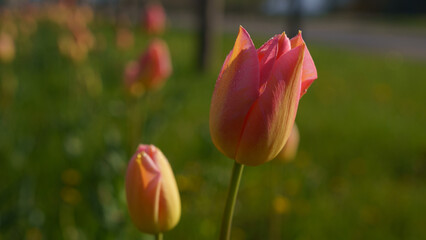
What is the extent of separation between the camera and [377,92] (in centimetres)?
476

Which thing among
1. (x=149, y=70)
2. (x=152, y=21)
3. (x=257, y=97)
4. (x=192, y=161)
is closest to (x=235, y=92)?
(x=257, y=97)

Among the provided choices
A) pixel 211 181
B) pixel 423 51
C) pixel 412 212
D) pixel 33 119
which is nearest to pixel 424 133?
pixel 412 212

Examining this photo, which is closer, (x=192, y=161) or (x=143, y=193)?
(x=143, y=193)

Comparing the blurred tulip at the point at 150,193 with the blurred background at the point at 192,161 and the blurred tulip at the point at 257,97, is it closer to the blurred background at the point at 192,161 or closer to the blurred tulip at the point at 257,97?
the blurred tulip at the point at 257,97

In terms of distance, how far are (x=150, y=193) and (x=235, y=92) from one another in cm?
20

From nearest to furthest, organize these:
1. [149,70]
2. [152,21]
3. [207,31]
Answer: [149,70] < [152,21] < [207,31]

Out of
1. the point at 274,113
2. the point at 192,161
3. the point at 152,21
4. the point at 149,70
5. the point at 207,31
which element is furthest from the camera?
the point at 207,31

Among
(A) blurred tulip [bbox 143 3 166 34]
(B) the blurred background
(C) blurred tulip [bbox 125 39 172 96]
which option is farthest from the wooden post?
(C) blurred tulip [bbox 125 39 172 96]

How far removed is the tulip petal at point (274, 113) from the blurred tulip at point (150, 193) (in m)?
0.13

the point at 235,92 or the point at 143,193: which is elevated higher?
the point at 235,92

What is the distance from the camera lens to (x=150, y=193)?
1.97ft

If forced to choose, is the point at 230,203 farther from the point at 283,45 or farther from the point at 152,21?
the point at 152,21

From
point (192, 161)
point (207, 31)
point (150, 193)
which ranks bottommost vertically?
point (192, 161)

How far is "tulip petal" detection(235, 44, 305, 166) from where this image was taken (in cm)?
51
